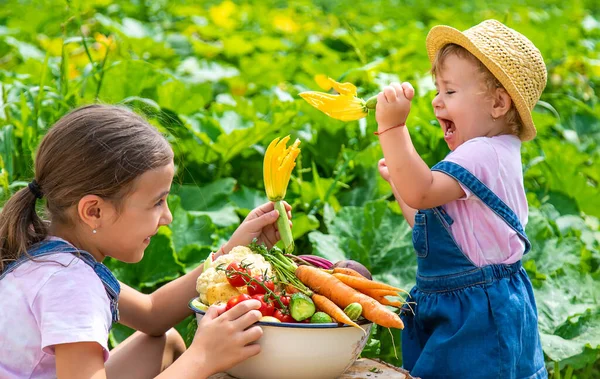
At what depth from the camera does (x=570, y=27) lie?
31.3 feet

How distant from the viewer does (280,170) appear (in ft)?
9.69

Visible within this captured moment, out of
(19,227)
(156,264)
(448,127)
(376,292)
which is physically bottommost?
(156,264)

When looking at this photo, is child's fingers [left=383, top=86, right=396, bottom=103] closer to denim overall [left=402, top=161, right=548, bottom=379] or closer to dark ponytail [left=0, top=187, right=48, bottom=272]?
denim overall [left=402, top=161, right=548, bottom=379]

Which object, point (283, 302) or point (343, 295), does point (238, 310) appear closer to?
point (283, 302)

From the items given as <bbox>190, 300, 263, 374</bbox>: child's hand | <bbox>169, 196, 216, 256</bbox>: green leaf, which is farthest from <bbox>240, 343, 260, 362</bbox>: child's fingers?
<bbox>169, 196, 216, 256</bbox>: green leaf

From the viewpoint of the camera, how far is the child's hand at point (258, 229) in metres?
3.04

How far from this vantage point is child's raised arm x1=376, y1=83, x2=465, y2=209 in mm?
2709

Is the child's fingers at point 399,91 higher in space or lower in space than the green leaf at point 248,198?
higher

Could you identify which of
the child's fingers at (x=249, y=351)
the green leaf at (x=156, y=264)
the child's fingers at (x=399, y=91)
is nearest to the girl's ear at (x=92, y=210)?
the child's fingers at (x=249, y=351)

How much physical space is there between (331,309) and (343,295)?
0.33 ft

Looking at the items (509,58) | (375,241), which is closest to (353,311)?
(509,58)

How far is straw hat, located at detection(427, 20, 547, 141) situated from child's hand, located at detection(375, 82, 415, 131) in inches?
13.0

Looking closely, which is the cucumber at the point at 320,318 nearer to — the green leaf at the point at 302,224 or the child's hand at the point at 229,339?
the child's hand at the point at 229,339

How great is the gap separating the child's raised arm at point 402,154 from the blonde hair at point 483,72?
0.33 metres
